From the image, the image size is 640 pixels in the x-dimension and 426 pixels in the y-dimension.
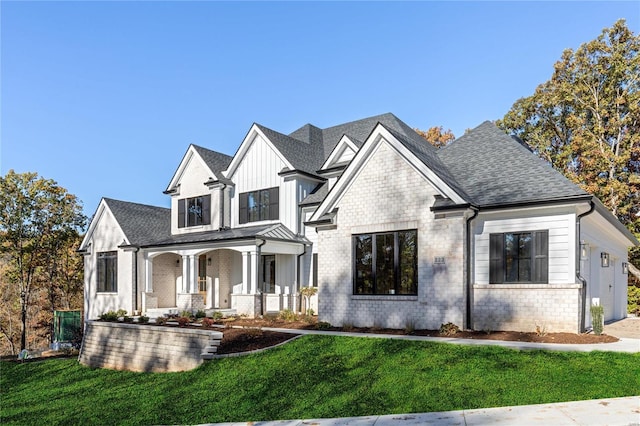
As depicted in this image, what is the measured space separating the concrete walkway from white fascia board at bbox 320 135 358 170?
49.4 feet

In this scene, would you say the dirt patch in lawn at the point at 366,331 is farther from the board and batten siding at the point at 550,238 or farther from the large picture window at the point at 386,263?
the board and batten siding at the point at 550,238

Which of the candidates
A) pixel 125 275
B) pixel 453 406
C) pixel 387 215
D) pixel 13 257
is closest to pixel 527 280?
pixel 387 215

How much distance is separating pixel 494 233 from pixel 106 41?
13.9 m

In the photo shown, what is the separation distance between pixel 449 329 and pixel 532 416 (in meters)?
6.30

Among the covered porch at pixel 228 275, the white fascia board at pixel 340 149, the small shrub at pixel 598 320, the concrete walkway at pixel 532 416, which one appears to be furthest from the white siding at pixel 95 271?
the small shrub at pixel 598 320

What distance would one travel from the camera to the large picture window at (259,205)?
2211 centimetres

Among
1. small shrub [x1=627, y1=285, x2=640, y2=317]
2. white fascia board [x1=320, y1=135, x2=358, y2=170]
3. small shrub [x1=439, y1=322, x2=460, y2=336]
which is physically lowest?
small shrub [x1=627, y1=285, x2=640, y2=317]

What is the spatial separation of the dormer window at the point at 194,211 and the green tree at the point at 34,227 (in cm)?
1056

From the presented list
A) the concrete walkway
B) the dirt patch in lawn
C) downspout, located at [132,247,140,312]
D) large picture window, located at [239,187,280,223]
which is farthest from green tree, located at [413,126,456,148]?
the concrete walkway

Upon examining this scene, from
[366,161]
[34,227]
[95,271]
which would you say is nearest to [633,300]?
[366,161]

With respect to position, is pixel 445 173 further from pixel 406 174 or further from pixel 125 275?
pixel 125 275

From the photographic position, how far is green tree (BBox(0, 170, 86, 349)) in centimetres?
2831

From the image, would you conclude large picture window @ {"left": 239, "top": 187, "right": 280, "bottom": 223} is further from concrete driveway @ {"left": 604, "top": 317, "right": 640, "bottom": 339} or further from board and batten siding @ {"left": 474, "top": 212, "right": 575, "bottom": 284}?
concrete driveway @ {"left": 604, "top": 317, "right": 640, "bottom": 339}

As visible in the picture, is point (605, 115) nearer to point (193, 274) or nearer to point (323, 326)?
point (323, 326)
